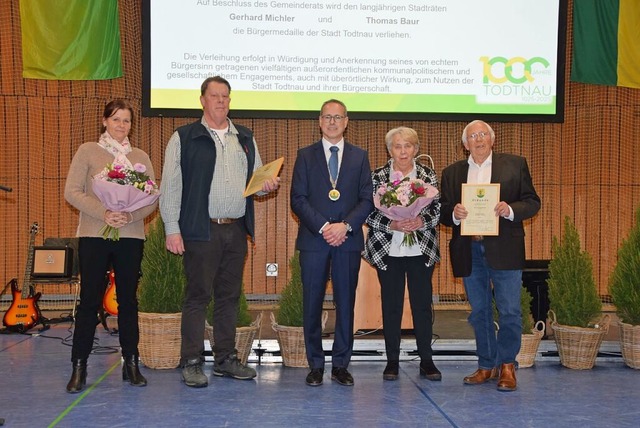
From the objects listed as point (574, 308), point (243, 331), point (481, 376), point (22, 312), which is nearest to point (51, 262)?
point (22, 312)

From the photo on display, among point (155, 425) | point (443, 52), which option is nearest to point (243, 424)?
point (155, 425)

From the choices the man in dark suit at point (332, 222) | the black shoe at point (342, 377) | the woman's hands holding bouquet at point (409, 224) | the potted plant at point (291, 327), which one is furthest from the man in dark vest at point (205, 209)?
the woman's hands holding bouquet at point (409, 224)

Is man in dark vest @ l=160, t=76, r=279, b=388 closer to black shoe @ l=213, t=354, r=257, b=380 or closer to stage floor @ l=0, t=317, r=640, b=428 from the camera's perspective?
black shoe @ l=213, t=354, r=257, b=380

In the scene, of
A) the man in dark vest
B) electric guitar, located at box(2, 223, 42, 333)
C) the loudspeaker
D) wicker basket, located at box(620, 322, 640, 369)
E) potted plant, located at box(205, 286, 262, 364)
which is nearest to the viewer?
the man in dark vest

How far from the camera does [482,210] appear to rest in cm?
432

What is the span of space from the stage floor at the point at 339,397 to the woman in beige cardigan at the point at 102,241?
14.2 inches

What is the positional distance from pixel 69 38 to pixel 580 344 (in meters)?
6.45

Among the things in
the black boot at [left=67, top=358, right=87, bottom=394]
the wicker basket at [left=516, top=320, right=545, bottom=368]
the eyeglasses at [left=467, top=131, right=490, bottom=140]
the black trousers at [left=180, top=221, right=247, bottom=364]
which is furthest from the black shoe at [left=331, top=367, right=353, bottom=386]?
the eyeglasses at [left=467, top=131, right=490, bottom=140]

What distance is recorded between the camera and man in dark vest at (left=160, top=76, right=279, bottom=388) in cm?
436

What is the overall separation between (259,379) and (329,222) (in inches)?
48.0

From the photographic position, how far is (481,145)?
4.41 meters

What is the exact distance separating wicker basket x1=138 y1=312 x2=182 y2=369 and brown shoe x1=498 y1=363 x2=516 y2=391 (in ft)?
7.48

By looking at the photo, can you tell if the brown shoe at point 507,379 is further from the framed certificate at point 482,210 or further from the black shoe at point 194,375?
the black shoe at point 194,375

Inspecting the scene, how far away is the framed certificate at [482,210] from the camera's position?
14.2 feet
